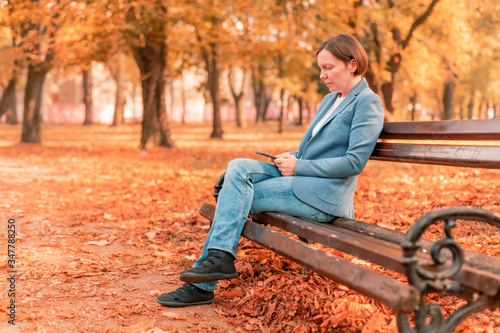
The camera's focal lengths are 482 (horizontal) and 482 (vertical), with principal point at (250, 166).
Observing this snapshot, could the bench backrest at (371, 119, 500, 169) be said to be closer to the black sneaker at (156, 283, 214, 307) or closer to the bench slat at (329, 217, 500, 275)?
the bench slat at (329, 217, 500, 275)

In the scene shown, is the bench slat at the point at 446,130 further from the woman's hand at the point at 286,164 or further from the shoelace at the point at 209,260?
the shoelace at the point at 209,260

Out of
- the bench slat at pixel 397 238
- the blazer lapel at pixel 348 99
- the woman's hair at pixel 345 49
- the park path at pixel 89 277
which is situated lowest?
the park path at pixel 89 277

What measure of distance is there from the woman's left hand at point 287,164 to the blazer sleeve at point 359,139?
32cm

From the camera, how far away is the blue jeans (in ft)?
10.3

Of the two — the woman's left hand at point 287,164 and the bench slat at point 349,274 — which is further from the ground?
the woman's left hand at point 287,164

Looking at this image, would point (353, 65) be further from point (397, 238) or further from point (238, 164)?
point (397, 238)

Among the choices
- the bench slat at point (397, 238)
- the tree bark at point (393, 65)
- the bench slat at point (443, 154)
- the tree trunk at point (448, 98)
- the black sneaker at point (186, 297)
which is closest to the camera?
the bench slat at point (397, 238)

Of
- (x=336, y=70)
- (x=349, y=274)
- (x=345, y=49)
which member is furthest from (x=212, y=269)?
(x=345, y=49)

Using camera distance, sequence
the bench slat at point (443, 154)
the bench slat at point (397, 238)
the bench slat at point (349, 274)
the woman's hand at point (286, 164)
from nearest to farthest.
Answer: the bench slat at point (349, 274), the bench slat at point (397, 238), the bench slat at point (443, 154), the woman's hand at point (286, 164)

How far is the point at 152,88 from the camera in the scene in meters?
14.9

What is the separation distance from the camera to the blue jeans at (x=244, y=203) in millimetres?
Result: 3145

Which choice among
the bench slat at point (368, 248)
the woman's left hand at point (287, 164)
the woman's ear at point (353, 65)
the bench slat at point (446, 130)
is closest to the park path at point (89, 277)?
the bench slat at point (368, 248)

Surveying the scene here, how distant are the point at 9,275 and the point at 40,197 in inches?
142

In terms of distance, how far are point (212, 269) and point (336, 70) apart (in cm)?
155
